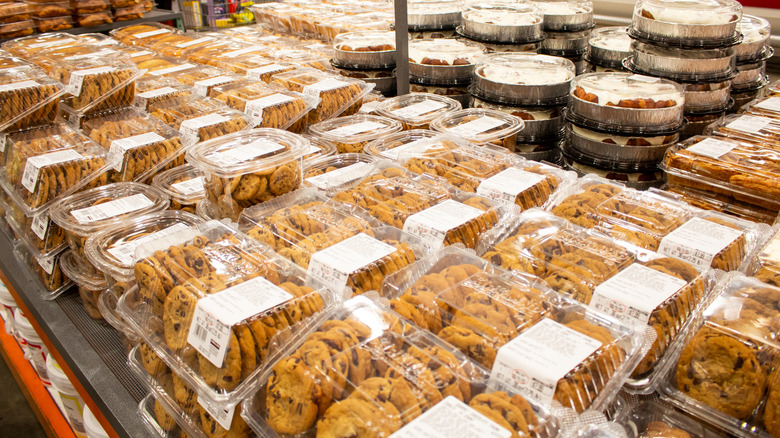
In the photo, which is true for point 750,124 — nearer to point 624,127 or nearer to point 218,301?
point 624,127

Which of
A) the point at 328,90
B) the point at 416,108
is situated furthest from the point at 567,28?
the point at 328,90

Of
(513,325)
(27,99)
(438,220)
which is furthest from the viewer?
(27,99)

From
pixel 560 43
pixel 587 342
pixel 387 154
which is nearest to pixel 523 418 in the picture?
pixel 587 342

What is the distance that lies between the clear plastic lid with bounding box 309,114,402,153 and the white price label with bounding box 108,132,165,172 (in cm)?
53

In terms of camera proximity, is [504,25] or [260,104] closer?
[260,104]

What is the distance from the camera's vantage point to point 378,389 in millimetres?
771

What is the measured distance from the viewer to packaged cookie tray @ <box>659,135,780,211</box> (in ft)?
4.63

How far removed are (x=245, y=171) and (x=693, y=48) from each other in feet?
5.24

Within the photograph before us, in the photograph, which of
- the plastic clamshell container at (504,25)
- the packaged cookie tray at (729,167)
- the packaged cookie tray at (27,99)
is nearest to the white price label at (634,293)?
the packaged cookie tray at (729,167)

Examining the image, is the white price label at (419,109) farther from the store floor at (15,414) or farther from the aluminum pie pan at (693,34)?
the store floor at (15,414)

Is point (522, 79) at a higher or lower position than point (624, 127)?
higher

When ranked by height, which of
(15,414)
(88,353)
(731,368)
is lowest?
(15,414)

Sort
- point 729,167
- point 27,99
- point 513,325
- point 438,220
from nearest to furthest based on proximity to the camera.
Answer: point 513,325 → point 438,220 → point 729,167 → point 27,99

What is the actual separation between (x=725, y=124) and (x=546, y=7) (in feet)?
4.12
